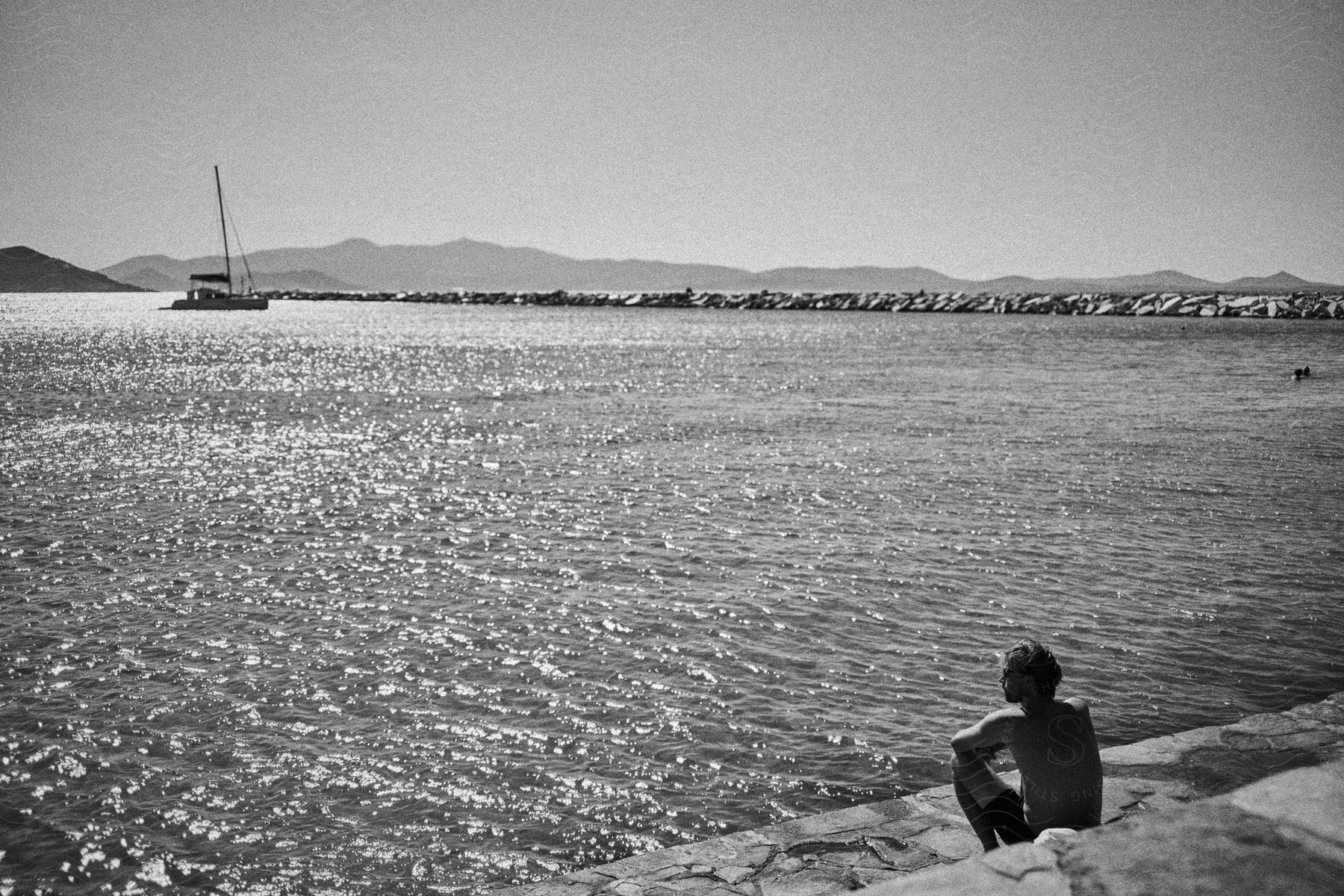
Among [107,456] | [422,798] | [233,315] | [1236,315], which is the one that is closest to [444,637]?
[422,798]

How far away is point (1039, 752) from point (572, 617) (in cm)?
745

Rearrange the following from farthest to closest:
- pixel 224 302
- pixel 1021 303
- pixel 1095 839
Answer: pixel 224 302 < pixel 1021 303 < pixel 1095 839

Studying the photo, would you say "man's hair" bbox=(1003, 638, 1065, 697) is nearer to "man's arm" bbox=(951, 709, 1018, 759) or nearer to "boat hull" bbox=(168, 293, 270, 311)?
"man's arm" bbox=(951, 709, 1018, 759)

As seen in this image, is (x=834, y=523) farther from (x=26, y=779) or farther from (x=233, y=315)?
(x=233, y=315)

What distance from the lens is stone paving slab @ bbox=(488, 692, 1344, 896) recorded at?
2455 millimetres

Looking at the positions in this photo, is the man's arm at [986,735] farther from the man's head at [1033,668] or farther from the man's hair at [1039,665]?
the man's hair at [1039,665]

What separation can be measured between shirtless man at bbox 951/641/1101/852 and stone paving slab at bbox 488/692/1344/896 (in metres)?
0.63

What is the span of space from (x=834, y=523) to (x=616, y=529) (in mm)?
3815

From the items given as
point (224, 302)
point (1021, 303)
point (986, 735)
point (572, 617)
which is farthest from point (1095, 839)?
point (224, 302)

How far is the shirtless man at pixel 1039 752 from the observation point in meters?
5.00

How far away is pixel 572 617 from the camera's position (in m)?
11.8

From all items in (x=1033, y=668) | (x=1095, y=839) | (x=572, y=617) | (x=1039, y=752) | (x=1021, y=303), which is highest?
(x=1021, y=303)

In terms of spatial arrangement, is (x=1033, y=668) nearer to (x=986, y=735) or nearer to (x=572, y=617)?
(x=986, y=735)

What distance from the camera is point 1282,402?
32406 mm
